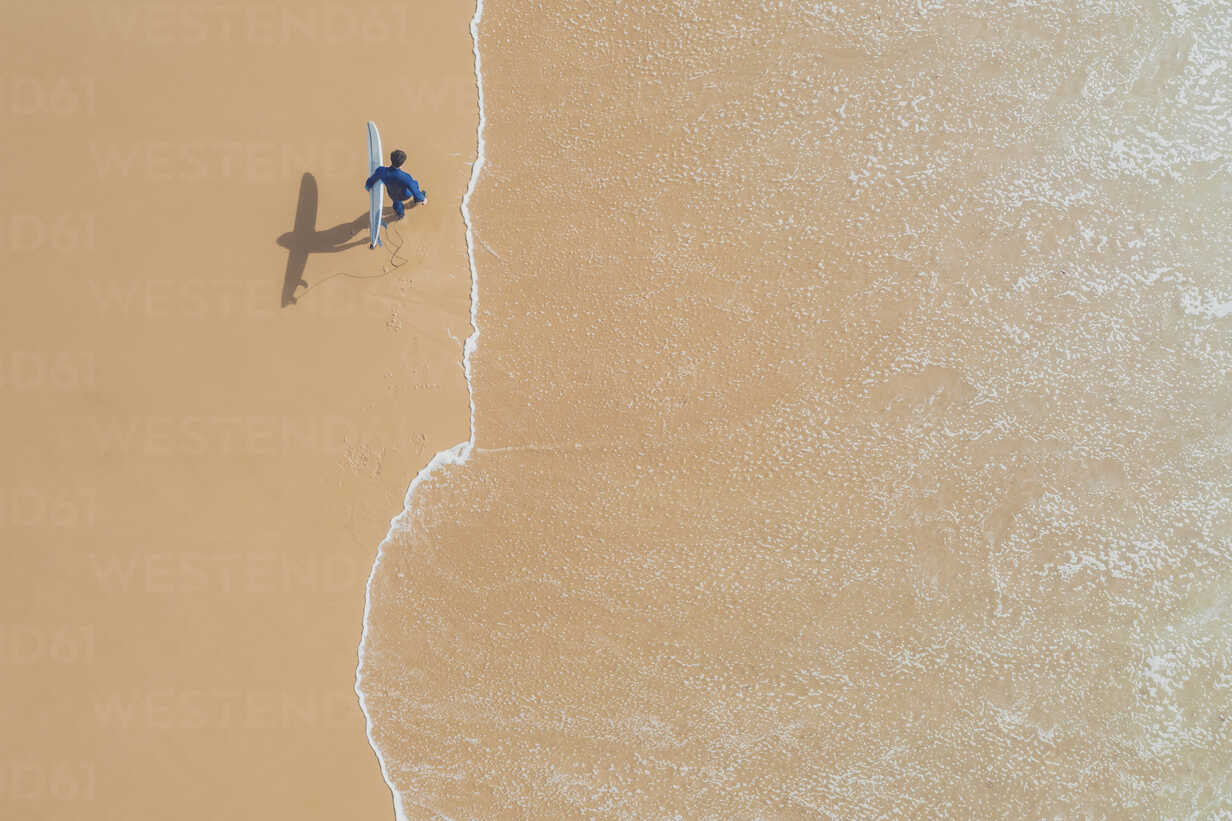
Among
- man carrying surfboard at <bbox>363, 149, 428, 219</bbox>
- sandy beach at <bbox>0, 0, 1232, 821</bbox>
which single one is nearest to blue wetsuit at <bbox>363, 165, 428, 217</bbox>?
man carrying surfboard at <bbox>363, 149, 428, 219</bbox>

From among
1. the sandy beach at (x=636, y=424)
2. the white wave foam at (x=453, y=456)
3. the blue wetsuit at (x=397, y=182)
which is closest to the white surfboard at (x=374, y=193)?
the blue wetsuit at (x=397, y=182)

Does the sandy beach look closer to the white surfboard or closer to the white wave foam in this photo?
the white wave foam

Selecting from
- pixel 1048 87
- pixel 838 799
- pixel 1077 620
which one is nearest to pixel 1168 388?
pixel 1077 620

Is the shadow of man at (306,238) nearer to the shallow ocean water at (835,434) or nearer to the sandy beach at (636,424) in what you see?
the sandy beach at (636,424)

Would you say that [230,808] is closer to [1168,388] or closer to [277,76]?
[277,76]

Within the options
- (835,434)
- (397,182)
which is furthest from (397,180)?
(835,434)

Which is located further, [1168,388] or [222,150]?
[222,150]
